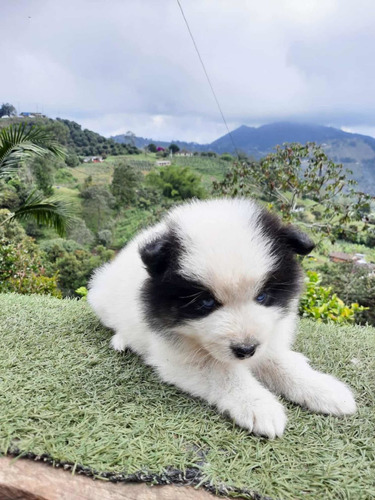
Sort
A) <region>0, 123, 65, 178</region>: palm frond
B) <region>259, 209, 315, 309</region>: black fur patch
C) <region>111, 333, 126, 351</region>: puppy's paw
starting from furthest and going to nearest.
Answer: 1. <region>0, 123, 65, 178</region>: palm frond
2. <region>111, 333, 126, 351</region>: puppy's paw
3. <region>259, 209, 315, 309</region>: black fur patch

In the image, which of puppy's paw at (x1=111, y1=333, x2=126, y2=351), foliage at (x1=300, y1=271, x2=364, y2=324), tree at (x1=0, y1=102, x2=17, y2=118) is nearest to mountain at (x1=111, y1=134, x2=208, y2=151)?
tree at (x1=0, y1=102, x2=17, y2=118)

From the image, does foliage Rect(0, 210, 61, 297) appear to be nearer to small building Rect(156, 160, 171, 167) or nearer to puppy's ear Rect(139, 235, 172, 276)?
small building Rect(156, 160, 171, 167)

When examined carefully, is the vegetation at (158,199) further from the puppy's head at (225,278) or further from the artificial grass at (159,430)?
the puppy's head at (225,278)

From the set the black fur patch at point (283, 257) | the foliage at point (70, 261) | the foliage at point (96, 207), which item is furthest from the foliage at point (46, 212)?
the black fur patch at point (283, 257)

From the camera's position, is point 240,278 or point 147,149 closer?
point 240,278

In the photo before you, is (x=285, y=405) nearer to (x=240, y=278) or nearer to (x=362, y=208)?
(x=240, y=278)

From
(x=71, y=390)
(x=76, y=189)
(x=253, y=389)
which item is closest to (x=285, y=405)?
(x=253, y=389)

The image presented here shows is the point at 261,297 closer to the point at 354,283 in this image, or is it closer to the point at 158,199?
the point at 354,283

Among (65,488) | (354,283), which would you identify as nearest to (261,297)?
(65,488)
